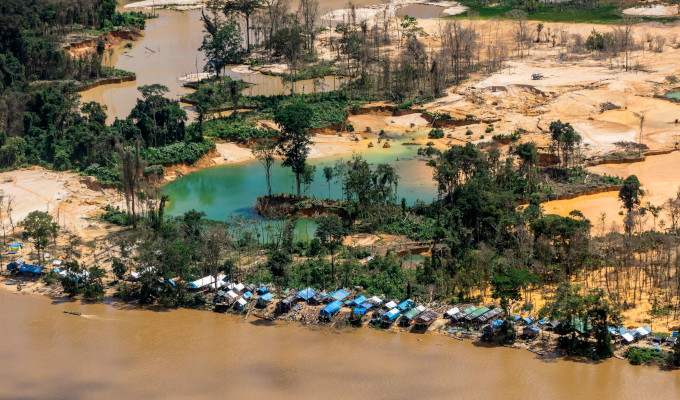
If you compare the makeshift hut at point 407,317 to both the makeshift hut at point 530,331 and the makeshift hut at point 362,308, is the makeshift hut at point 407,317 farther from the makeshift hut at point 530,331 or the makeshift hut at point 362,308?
the makeshift hut at point 530,331

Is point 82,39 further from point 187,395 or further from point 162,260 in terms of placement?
point 187,395

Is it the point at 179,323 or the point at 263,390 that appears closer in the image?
the point at 263,390

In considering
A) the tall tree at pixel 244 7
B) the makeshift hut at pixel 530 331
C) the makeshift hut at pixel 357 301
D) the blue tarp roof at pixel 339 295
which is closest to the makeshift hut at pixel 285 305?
the blue tarp roof at pixel 339 295

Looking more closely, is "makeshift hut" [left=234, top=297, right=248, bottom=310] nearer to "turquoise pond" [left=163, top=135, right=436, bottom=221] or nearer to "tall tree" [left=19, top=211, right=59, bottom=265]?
"turquoise pond" [left=163, top=135, right=436, bottom=221]

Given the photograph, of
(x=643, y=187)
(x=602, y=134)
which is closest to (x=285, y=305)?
(x=643, y=187)

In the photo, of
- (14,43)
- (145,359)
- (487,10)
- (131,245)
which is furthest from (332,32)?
(145,359)

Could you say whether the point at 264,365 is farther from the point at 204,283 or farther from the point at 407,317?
the point at 204,283
